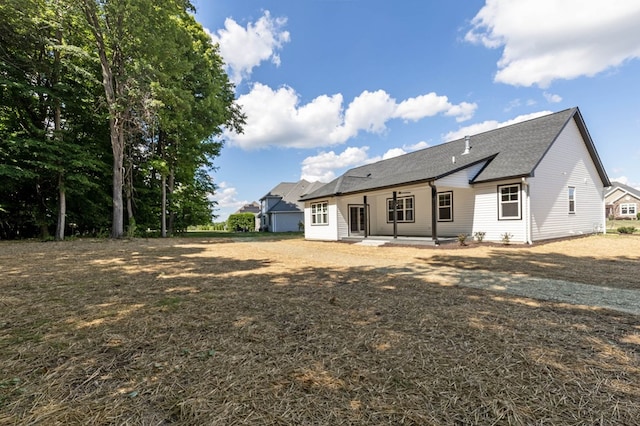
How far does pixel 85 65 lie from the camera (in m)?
15.5

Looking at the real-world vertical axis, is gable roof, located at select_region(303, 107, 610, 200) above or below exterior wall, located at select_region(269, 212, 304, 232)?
above

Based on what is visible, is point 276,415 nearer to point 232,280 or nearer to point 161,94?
point 232,280

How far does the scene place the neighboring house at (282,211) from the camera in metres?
33.7

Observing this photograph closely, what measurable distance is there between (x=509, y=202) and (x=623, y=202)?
41069mm

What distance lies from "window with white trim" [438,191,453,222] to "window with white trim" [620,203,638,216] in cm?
3942

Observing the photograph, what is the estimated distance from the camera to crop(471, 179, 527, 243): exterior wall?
11688 millimetres

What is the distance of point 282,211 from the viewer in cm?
3356

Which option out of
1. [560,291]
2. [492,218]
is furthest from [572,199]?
[560,291]

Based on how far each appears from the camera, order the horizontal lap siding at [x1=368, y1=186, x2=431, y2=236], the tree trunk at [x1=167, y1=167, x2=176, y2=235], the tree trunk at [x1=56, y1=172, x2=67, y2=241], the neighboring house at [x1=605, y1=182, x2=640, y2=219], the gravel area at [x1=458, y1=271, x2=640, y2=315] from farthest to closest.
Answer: the neighboring house at [x1=605, y1=182, x2=640, y2=219] < the tree trunk at [x1=167, y1=167, x2=176, y2=235] < the horizontal lap siding at [x1=368, y1=186, x2=431, y2=236] < the tree trunk at [x1=56, y1=172, x2=67, y2=241] < the gravel area at [x1=458, y1=271, x2=640, y2=315]

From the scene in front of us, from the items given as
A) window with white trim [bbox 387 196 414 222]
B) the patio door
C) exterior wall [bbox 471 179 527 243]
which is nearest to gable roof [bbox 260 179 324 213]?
the patio door

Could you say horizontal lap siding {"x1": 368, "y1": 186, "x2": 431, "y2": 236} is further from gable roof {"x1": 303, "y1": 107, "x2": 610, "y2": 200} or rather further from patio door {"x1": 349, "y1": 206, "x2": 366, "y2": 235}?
gable roof {"x1": 303, "y1": 107, "x2": 610, "y2": 200}

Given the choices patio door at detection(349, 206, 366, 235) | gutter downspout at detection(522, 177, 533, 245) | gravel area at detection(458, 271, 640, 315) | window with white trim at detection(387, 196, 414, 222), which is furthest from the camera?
patio door at detection(349, 206, 366, 235)

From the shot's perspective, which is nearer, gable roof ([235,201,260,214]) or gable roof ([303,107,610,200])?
gable roof ([303,107,610,200])

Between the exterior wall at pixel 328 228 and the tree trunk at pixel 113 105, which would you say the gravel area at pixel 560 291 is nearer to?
the exterior wall at pixel 328 228
